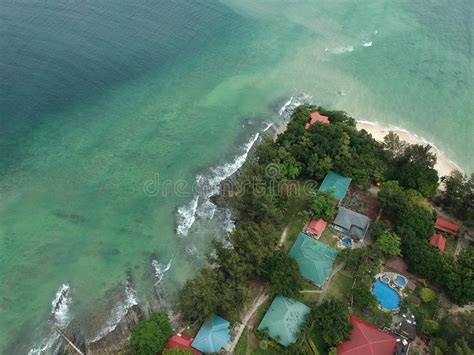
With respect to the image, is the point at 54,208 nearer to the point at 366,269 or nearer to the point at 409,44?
the point at 366,269

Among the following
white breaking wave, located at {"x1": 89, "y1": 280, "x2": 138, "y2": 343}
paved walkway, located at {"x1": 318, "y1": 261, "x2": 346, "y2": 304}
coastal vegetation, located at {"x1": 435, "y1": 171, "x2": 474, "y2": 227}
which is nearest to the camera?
white breaking wave, located at {"x1": 89, "y1": 280, "x2": 138, "y2": 343}

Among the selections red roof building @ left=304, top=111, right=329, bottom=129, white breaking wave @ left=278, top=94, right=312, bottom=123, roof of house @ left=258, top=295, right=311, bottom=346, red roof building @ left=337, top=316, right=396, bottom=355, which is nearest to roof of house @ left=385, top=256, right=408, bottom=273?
red roof building @ left=337, top=316, right=396, bottom=355

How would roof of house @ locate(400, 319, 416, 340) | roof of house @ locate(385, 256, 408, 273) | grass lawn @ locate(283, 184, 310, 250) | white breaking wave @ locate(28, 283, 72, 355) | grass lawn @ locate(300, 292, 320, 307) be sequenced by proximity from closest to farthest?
roof of house @ locate(400, 319, 416, 340) → white breaking wave @ locate(28, 283, 72, 355) → grass lawn @ locate(300, 292, 320, 307) → roof of house @ locate(385, 256, 408, 273) → grass lawn @ locate(283, 184, 310, 250)

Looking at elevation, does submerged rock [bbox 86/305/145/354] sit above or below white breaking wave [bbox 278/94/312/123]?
below

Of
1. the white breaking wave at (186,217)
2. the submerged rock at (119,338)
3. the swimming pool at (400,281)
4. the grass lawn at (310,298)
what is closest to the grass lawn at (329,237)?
the grass lawn at (310,298)

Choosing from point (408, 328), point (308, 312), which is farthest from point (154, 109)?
point (408, 328)

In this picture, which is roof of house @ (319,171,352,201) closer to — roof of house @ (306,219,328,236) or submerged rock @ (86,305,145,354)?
roof of house @ (306,219,328,236)

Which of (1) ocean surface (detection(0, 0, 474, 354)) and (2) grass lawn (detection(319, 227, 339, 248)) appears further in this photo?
(2) grass lawn (detection(319, 227, 339, 248))

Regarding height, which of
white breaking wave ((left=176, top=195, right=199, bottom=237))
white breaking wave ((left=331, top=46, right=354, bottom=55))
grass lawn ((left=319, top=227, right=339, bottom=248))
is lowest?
white breaking wave ((left=176, top=195, right=199, bottom=237))
